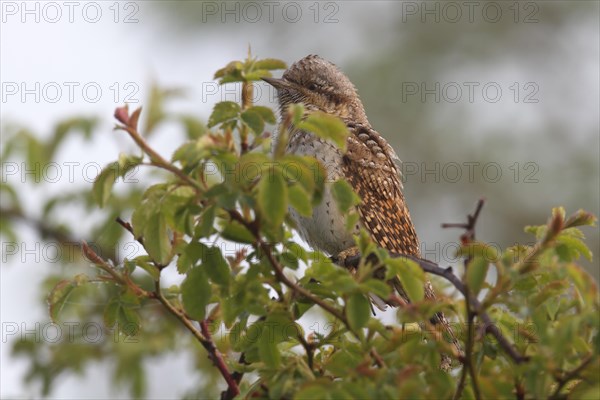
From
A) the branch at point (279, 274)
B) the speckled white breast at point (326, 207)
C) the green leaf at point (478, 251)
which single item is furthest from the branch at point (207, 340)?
the speckled white breast at point (326, 207)

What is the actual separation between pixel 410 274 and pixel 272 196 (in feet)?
1.49

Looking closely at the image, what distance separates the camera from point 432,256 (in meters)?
7.62

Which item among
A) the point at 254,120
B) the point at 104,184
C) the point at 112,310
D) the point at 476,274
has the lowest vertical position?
the point at 112,310

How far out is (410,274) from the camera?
2.54 m

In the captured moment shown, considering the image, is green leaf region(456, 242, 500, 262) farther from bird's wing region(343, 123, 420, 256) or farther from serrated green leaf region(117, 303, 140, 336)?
bird's wing region(343, 123, 420, 256)

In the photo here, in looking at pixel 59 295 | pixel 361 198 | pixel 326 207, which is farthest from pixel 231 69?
pixel 326 207

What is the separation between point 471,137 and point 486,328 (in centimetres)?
952

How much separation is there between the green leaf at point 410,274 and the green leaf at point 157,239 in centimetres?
65

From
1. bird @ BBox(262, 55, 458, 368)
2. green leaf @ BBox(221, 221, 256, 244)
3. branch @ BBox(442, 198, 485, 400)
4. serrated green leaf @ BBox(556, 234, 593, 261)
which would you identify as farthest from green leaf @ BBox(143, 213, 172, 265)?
bird @ BBox(262, 55, 458, 368)

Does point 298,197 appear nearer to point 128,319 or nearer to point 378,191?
point 128,319

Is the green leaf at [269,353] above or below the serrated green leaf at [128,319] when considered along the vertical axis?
above

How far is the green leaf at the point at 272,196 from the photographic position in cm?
234

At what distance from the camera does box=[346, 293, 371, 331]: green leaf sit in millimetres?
2498

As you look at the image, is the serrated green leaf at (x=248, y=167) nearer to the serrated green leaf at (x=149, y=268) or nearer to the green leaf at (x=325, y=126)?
the green leaf at (x=325, y=126)
